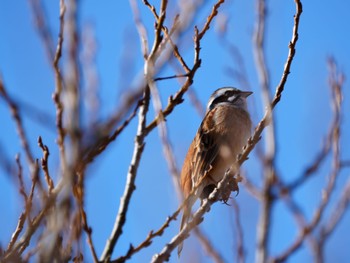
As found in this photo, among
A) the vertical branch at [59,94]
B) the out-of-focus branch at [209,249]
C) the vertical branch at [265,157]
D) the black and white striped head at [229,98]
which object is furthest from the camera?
the black and white striped head at [229,98]

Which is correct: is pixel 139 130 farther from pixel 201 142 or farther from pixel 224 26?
pixel 201 142

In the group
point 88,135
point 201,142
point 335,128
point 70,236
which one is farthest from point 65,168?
point 201,142

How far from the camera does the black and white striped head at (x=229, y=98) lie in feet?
24.2

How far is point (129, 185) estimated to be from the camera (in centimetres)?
280

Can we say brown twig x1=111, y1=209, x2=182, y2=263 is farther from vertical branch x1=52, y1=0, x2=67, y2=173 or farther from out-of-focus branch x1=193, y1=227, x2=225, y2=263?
vertical branch x1=52, y1=0, x2=67, y2=173

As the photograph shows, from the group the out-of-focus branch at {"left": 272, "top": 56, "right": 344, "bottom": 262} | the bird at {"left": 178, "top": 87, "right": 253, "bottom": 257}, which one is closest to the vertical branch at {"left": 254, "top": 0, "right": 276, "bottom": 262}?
→ the out-of-focus branch at {"left": 272, "top": 56, "right": 344, "bottom": 262}

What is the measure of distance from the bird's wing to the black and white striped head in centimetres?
61

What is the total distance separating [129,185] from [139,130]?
0.91ft

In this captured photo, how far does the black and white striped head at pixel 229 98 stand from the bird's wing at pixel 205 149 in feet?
2.00

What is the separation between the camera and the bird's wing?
6309 millimetres

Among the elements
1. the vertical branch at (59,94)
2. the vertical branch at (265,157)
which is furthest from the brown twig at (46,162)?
the vertical branch at (265,157)

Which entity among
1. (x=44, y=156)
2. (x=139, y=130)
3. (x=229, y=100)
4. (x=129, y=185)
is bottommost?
(x=129, y=185)

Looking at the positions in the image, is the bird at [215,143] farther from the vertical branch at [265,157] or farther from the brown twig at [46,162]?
the vertical branch at [265,157]

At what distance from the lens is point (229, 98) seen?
752cm
